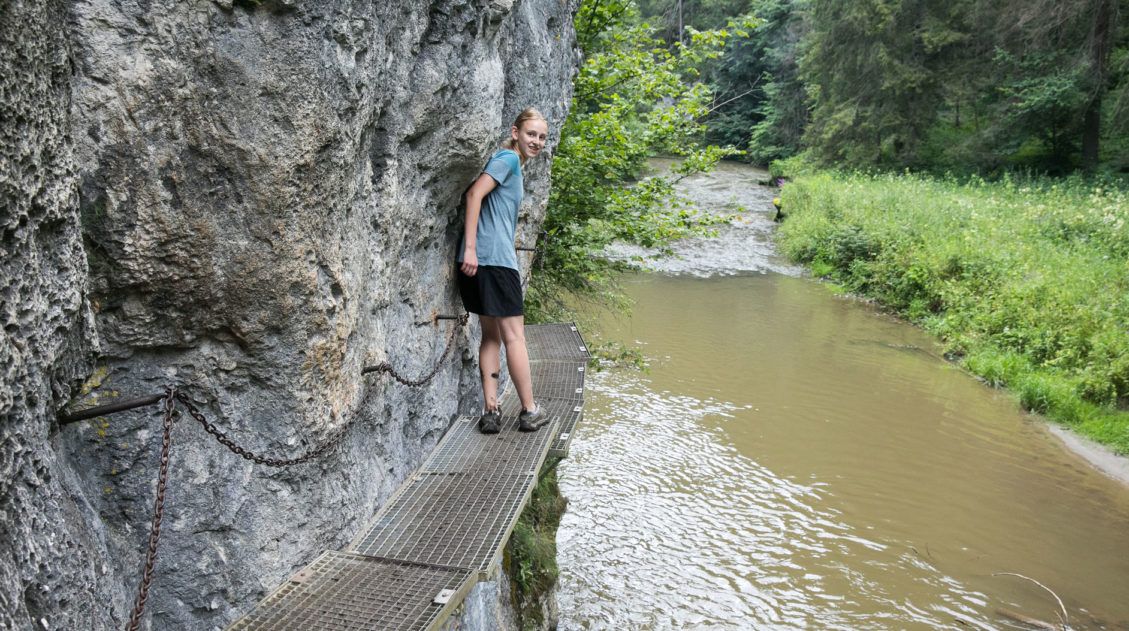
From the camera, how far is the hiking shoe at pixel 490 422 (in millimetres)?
5000

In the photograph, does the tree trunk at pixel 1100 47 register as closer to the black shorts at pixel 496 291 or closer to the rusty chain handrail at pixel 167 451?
the black shorts at pixel 496 291

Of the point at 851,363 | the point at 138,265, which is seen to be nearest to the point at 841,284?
the point at 851,363

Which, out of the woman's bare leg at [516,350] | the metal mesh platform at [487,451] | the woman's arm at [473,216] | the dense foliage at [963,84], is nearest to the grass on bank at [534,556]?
the metal mesh platform at [487,451]

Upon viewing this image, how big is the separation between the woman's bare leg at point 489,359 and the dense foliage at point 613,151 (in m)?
Result: 3.68

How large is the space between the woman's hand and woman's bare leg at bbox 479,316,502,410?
15.1 inches

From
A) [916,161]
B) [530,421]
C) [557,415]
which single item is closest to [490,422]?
[530,421]

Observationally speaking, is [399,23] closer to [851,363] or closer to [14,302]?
[14,302]

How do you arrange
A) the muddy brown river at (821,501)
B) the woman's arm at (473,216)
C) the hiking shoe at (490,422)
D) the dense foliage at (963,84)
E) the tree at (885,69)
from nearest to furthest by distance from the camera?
the woman's arm at (473,216) → the hiking shoe at (490,422) → the muddy brown river at (821,501) → the dense foliage at (963,84) → the tree at (885,69)

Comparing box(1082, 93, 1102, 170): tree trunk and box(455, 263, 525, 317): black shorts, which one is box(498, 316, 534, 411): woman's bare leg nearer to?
box(455, 263, 525, 317): black shorts

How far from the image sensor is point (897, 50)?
29.0 meters

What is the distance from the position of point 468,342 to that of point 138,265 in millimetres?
3054

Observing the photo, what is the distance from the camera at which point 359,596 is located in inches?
118

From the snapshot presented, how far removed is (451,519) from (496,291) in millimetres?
1512

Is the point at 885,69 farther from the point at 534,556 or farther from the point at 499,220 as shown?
the point at 499,220
